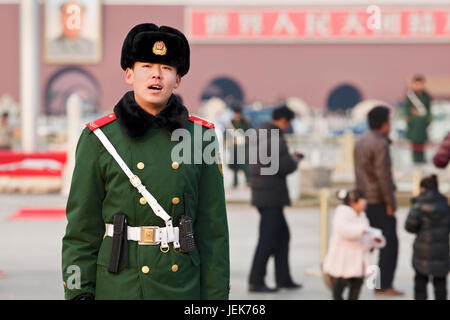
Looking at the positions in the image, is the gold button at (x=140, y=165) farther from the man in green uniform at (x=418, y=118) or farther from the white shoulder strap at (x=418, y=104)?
the white shoulder strap at (x=418, y=104)

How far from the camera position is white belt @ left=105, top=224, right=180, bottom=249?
353 cm

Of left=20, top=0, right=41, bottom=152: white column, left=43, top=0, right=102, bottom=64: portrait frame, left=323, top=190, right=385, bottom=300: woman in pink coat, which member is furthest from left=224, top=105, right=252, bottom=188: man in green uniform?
left=43, top=0, right=102, bottom=64: portrait frame

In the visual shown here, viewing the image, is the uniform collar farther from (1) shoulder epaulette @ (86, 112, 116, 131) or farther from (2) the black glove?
(2) the black glove

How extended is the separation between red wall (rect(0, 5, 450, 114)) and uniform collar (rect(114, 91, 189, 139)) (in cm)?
3340

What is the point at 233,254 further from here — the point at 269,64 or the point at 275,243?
the point at 269,64

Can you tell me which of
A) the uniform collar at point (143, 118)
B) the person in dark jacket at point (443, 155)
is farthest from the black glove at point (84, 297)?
the person in dark jacket at point (443, 155)

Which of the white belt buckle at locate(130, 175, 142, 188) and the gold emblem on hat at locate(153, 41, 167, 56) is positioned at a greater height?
the gold emblem on hat at locate(153, 41, 167, 56)

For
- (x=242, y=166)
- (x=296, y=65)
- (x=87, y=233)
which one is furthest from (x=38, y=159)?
(x=296, y=65)

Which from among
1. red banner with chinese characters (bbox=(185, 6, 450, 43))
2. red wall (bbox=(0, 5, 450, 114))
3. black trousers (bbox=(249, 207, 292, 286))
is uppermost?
red banner with chinese characters (bbox=(185, 6, 450, 43))

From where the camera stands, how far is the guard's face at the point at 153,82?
11.6 ft

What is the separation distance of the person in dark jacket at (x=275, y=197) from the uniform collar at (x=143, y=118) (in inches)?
189

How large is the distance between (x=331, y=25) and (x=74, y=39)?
9.99 metres

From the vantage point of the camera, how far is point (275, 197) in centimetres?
838

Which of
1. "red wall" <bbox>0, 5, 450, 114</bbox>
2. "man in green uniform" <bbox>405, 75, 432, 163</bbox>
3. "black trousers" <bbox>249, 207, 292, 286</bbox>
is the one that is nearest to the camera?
"black trousers" <bbox>249, 207, 292, 286</bbox>
